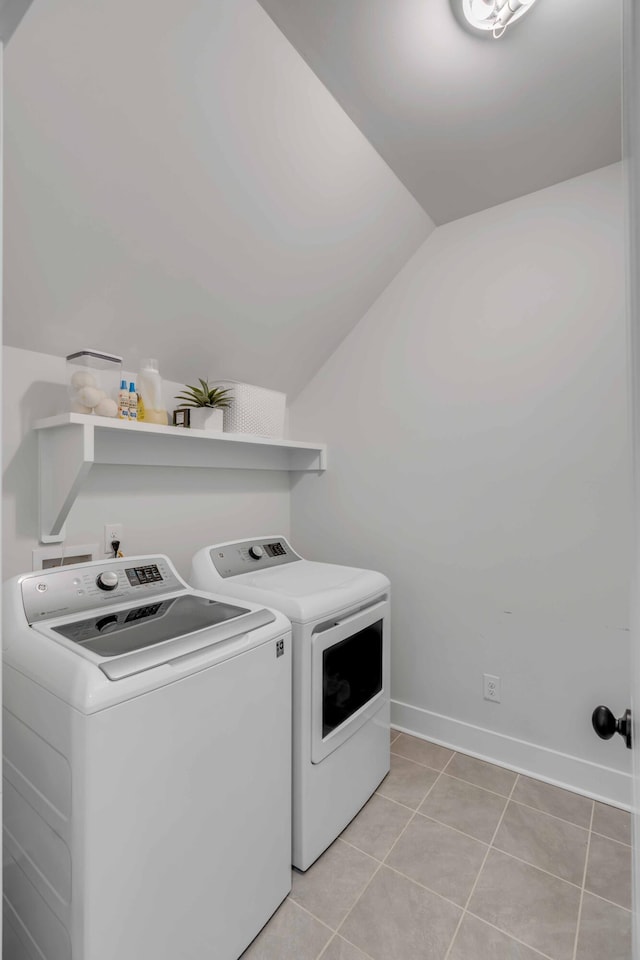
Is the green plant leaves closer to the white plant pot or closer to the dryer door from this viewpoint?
the white plant pot

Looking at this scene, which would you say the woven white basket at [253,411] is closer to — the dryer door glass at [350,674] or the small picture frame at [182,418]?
the small picture frame at [182,418]

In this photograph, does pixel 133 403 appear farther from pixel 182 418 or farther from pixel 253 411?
pixel 253 411

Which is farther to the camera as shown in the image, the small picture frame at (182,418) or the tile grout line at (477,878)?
the small picture frame at (182,418)

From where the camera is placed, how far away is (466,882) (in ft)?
4.78

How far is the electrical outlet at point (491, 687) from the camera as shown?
2.03m

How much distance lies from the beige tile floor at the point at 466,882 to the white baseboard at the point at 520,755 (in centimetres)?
4

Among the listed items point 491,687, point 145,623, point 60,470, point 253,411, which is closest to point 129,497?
point 60,470

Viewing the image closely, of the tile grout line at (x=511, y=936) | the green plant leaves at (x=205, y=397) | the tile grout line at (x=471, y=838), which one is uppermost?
the green plant leaves at (x=205, y=397)

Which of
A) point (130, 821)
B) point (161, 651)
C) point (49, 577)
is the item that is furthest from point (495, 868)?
point (49, 577)

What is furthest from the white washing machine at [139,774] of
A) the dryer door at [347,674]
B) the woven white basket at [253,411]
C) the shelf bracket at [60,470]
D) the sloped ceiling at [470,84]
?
the sloped ceiling at [470,84]

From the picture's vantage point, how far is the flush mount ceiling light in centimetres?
122

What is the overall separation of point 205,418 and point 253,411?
0.25 meters

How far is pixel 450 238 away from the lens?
215 cm

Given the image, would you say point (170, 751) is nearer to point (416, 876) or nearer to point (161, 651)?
point (161, 651)
